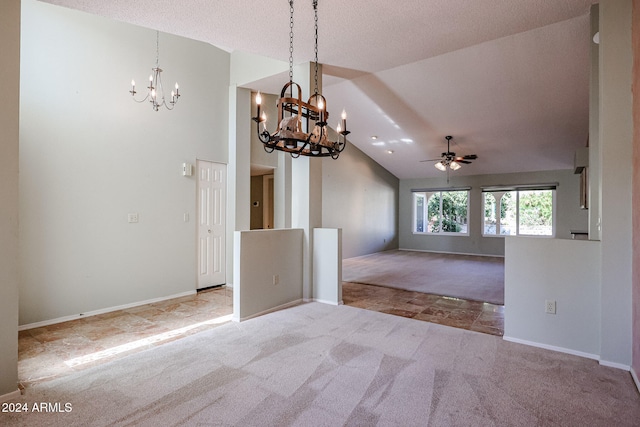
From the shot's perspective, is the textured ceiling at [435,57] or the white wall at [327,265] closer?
the textured ceiling at [435,57]

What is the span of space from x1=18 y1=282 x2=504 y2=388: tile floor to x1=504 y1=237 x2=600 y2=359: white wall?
0.43 metres

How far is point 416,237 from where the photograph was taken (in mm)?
11094

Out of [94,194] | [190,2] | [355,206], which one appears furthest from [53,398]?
[355,206]

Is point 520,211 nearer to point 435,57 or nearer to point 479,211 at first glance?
point 479,211

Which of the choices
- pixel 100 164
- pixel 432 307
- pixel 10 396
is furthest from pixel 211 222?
pixel 432 307

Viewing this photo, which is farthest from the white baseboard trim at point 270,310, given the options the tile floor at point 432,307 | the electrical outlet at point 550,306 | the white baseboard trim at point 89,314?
the electrical outlet at point 550,306

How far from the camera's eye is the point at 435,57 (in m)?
4.52

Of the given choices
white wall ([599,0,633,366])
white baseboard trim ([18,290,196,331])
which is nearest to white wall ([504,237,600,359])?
white wall ([599,0,633,366])

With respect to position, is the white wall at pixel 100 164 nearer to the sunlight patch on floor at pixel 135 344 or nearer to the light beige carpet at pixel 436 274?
the sunlight patch on floor at pixel 135 344

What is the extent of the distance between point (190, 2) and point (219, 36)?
2.09 feet

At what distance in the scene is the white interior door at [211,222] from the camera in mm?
→ 5062

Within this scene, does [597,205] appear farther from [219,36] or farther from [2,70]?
[2,70]

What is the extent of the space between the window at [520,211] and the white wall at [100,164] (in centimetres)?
865

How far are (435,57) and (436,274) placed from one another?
4094mm
